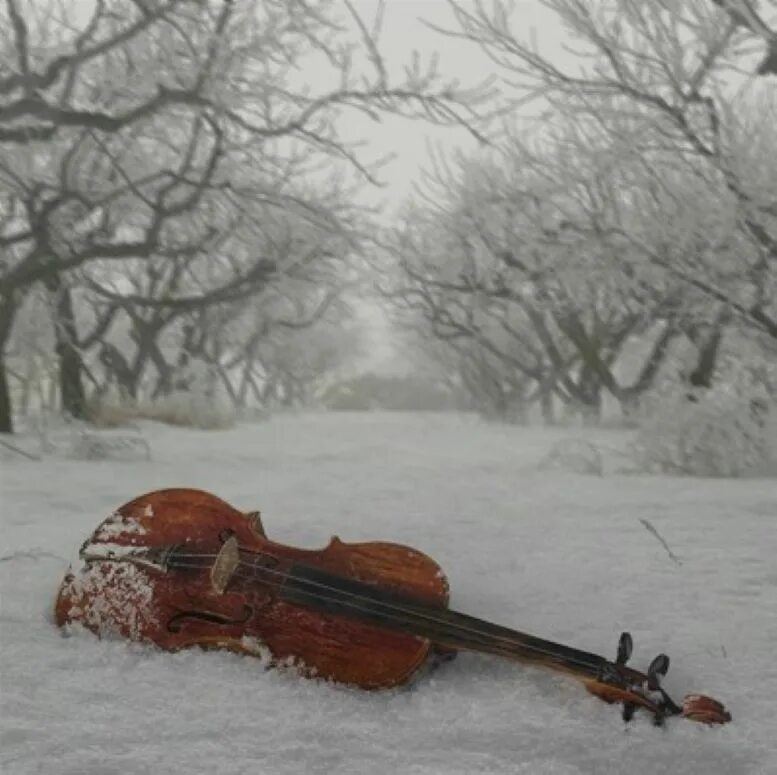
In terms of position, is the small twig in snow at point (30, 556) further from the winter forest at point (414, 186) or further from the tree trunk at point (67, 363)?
the tree trunk at point (67, 363)

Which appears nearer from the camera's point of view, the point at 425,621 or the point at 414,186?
the point at 425,621

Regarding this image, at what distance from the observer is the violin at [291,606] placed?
1479 millimetres

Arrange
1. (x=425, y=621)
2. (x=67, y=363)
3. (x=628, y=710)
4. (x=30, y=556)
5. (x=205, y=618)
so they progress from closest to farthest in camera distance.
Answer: (x=628, y=710) → (x=425, y=621) → (x=205, y=618) → (x=30, y=556) → (x=67, y=363)

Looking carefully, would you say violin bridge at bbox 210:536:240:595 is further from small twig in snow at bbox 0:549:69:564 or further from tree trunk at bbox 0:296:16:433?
tree trunk at bbox 0:296:16:433

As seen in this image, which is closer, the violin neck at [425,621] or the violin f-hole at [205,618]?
the violin neck at [425,621]

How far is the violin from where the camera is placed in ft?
4.85

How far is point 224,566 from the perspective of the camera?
5.63 feet

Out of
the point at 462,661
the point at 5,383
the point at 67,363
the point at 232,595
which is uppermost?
the point at 67,363

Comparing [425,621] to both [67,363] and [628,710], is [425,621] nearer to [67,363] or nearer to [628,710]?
[628,710]

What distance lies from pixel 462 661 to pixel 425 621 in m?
0.16

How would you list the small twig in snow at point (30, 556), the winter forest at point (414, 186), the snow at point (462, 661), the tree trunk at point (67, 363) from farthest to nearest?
1. the tree trunk at point (67, 363)
2. the winter forest at point (414, 186)
3. the small twig in snow at point (30, 556)
4. the snow at point (462, 661)

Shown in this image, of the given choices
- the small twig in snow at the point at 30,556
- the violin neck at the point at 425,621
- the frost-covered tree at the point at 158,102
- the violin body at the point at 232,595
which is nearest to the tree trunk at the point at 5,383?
the frost-covered tree at the point at 158,102

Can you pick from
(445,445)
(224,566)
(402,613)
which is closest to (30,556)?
(224,566)

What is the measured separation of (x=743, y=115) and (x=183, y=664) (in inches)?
275
